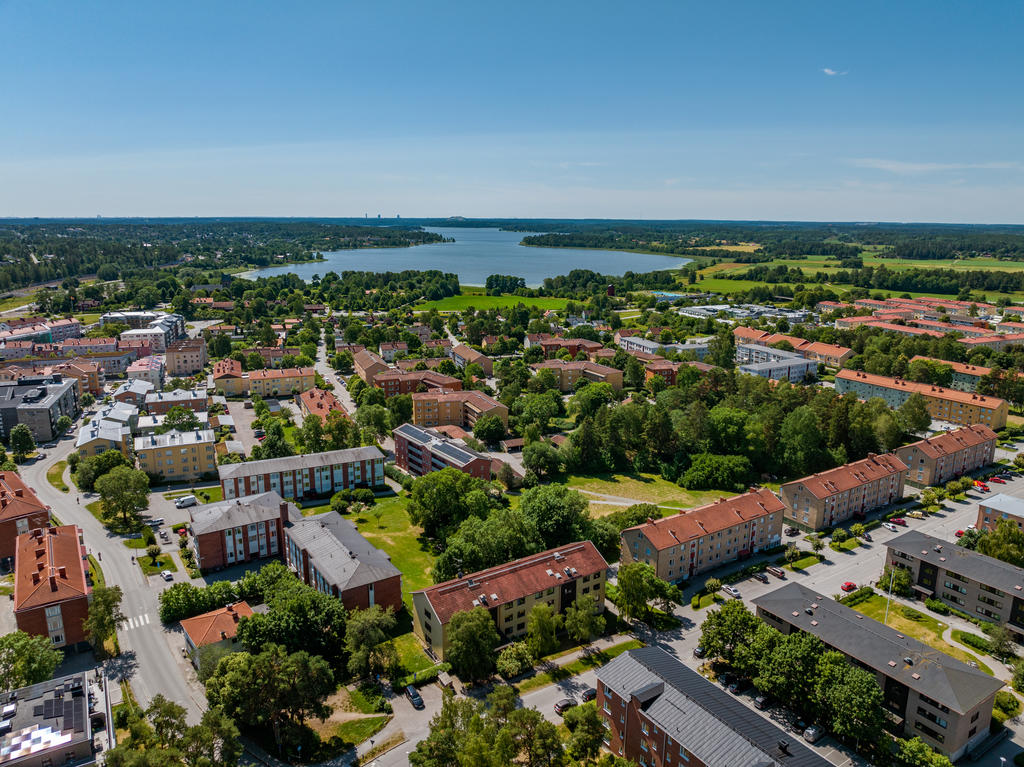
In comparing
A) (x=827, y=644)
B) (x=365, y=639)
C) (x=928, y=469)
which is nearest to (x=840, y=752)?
(x=827, y=644)

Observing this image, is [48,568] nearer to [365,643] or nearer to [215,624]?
[215,624]

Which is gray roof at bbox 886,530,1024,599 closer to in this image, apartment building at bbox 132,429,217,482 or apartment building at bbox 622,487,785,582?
apartment building at bbox 622,487,785,582

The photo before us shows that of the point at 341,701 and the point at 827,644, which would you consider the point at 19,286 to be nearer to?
the point at 341,701

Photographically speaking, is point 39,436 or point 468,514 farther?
point 39,436

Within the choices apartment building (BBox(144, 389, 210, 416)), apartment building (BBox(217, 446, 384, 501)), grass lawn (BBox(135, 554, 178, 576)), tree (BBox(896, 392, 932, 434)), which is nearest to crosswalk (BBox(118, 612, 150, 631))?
grass lawn (BBox(135, 554, 178, 576))

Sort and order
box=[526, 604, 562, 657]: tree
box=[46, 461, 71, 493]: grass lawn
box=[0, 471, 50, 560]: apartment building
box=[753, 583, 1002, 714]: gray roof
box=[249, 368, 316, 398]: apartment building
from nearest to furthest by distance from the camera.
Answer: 1. box=[753, 583, 1002, 714]: gray roof
2. box=[526, 604, 562, 657]: tree
3. box=[0, 471, 50, 560]: apartment building
4. box=[46, 461, 71, 493]: grass lawn
5. box=[249, 368, 316, 398]: apartment building

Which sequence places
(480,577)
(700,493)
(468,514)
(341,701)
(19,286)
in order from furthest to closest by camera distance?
1. (19,286)
2. (700,493)
3. (468,514)
4. (480,577)
5. (341,701)
